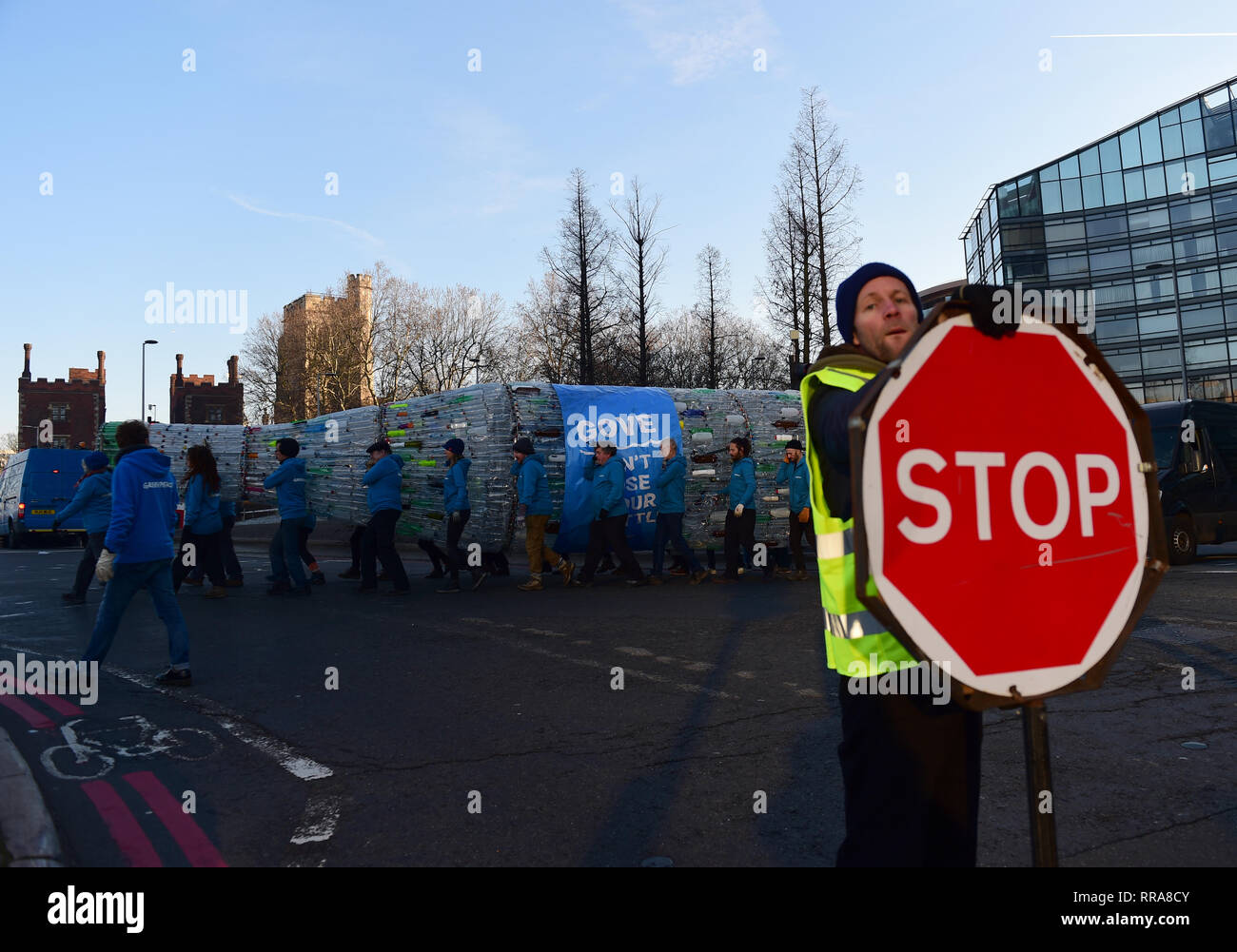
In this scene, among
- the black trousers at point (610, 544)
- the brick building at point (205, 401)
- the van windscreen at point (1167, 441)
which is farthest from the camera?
the brick building at point (205, 401)

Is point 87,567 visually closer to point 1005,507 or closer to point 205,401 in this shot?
point 1005,507

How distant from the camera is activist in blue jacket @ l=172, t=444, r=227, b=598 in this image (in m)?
11.3

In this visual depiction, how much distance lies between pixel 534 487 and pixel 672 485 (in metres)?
2.04

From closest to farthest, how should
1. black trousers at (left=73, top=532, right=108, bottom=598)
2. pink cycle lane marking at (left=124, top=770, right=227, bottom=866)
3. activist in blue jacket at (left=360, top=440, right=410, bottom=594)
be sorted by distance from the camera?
pink cycle lane marking at (left=124, top=770, right=227, bottom=866), black trousers at (left=73, top=532, right=108, bottom=598), activist in blue jacket at (left=360, top=440, right=410, bottom=594)

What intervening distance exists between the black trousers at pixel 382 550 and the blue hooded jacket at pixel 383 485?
0.09m

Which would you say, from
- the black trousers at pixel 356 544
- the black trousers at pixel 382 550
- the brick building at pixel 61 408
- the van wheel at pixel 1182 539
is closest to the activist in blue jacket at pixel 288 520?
the black trousers at pixel 382 550

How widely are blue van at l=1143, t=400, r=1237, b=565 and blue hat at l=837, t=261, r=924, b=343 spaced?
13059 millimetres

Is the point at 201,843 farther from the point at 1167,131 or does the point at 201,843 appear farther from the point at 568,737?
the point at 1167,131

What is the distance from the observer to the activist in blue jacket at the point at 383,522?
11.6 metres

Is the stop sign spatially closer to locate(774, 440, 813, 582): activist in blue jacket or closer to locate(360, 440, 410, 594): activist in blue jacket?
locate(360, 440, 410, 594): activist in blue jacket

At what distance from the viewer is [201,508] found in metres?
11.2

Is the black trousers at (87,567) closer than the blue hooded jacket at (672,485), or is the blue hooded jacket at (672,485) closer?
the black trousers at (87,567)

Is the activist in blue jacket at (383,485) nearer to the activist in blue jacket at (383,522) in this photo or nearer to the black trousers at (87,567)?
the activist in blue jacket at (383,522)

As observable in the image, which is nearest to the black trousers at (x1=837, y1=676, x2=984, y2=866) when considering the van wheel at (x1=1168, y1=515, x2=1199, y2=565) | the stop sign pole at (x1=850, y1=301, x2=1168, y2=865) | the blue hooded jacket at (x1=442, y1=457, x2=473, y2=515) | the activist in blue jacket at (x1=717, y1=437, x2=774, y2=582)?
the stop sign pole at (x1=850, y1=301, x2=1168, y2=865)
